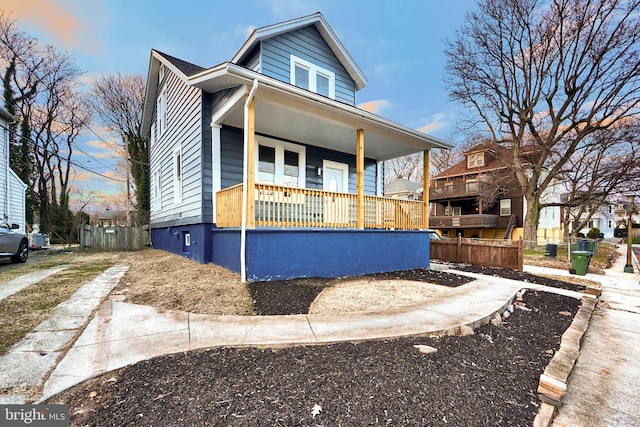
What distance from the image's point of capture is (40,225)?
1891 cm

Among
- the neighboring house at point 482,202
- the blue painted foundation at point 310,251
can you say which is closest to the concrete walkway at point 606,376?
the blue painted foundation at point 310,251

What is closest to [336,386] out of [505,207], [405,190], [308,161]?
[308,161]

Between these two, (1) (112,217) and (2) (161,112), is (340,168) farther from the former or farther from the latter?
(1) (112,217)

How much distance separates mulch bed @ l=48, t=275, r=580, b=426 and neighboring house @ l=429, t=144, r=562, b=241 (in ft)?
65.5

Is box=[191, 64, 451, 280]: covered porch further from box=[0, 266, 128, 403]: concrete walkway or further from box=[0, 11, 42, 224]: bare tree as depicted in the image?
box=[0, 11, 42, 224]: bare tree

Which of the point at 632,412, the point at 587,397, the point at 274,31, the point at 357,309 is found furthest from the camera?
the point at 274,31

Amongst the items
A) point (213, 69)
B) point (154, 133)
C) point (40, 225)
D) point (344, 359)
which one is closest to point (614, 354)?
point (344, 359)

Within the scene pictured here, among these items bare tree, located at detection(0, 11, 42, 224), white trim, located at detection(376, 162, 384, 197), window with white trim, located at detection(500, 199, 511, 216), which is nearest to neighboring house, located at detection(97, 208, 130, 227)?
bare tree, located at detection(0, 11, 42, 224)

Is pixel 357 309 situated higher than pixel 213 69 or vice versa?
pixel 213 69

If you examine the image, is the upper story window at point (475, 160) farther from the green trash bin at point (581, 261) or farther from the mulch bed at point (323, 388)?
the mulch bed at point (323, 388)

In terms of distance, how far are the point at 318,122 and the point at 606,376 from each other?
20.9 feet

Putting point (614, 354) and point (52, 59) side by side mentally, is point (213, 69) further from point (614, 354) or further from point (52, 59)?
point (52, 59)

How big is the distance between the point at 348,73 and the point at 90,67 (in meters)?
20.4

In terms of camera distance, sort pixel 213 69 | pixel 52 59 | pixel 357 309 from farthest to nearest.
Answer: pixel 52 59 < pixel 213 69 < pixel 357 309
